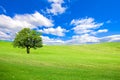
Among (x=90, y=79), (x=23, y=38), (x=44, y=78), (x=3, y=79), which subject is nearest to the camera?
(x=3, y=79)

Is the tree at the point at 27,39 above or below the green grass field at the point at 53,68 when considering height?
above

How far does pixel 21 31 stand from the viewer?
9200 centimetres

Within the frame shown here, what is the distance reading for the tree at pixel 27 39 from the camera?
3501 inches

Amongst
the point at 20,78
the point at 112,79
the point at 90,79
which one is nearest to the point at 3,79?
the point at 20,78

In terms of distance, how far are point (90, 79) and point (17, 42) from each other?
69.4m

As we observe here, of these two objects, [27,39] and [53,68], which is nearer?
[53,68]

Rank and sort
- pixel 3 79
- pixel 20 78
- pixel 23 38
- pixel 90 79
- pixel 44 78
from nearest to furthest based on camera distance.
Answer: pixel 3 79 → pixel 20 78 → pixel 44 78 → pixel 90 79 → pixel 23 38

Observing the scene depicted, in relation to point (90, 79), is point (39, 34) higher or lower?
higher

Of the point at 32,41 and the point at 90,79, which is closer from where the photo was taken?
the point at 90,79

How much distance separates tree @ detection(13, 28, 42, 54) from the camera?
292ft

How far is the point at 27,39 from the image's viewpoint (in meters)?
Answer: 89.0

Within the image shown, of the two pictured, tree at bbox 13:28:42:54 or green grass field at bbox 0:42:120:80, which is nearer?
green grass field at bbox 0:42:120:80

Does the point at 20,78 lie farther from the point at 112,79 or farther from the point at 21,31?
the point at 21,31

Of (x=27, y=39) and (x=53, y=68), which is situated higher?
(x=27, y=39)
